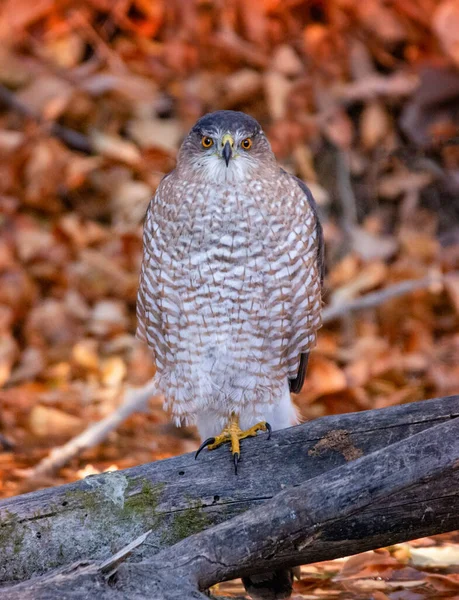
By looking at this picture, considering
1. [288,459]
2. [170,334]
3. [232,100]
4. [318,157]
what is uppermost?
[232,100]

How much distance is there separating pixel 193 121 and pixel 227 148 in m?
3.74

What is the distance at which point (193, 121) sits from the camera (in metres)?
6.92

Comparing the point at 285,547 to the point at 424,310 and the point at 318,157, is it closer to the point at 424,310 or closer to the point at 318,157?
the point at 424,310

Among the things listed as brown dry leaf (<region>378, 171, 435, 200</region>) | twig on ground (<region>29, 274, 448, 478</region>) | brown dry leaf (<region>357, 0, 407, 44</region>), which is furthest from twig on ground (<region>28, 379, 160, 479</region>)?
brown dry leaf (<region>357, 0, 407, 44</region>)

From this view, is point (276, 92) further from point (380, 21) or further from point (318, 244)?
point (318, 244)

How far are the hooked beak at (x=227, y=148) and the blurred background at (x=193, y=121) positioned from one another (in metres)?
2.80

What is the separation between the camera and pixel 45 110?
6.75m

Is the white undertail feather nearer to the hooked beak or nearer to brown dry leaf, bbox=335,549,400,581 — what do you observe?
brown dry leaf, bbox=335,549,400,581

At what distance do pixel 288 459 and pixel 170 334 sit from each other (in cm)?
73

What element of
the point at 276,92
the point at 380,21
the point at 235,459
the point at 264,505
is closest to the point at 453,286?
the point at 276,92

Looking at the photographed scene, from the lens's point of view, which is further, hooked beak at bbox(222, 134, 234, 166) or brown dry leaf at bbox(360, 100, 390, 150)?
brown dry leaf at bbox(360, 100, 390, 150)

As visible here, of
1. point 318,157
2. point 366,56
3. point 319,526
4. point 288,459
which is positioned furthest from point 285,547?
point 366,56

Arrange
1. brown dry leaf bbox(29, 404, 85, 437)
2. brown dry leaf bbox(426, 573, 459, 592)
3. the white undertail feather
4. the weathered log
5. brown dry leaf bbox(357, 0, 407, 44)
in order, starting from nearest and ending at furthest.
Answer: the weathered log < brown dry leaf bbox(426, 573, 459, 592) < the white undertail feather < brown dry leaf bbox(29, 404, 85, 437) < brown dry leaf bbox(357, 0, 407, 44)

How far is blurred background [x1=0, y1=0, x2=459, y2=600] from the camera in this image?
6266 mm
